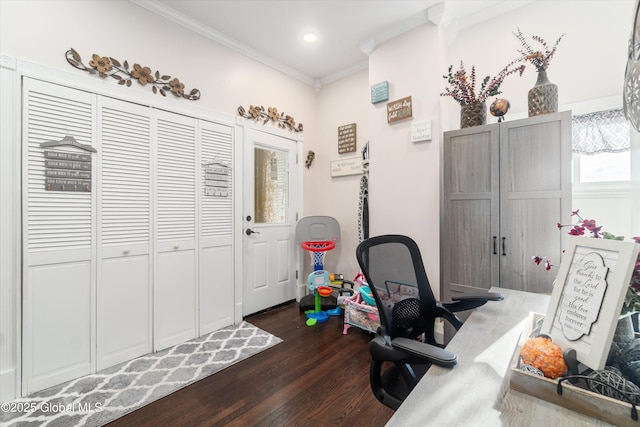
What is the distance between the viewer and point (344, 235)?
11.6ft

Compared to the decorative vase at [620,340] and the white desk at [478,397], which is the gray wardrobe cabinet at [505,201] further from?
the decorative vase at [620,340]

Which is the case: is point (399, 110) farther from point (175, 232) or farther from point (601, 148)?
point (175, 232)

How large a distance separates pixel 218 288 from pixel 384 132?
238cm

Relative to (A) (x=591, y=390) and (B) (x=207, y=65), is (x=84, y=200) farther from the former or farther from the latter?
(A) (x=591, y=390)

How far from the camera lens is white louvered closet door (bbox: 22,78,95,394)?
1.77 m

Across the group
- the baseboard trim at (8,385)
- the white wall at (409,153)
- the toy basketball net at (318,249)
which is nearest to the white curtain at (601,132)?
the white wall at (409,153)

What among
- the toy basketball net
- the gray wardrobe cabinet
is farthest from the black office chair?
the toy basketball net

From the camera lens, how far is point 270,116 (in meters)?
3.23

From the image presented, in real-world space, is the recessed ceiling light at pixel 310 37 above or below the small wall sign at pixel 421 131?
above

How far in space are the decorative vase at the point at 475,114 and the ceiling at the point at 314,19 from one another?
91 centimetres

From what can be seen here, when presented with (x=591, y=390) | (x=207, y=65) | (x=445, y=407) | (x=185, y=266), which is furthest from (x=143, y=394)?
(x=207, y=65)

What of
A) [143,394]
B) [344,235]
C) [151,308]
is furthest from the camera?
[344,235]

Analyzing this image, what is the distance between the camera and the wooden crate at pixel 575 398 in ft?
1.91

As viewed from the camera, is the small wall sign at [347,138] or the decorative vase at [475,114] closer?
the decorative vase at [475,114]
